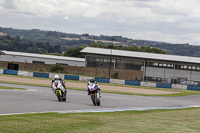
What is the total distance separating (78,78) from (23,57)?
45.4m

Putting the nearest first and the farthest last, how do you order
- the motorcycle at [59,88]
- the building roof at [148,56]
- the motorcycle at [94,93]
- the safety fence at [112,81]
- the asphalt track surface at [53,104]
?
the asphalt track surface at [53,104]
the motorcycle at [94,93]
the motorcycle at [59,88]
the safety fence at [112,81]
the building roof at [148,56]

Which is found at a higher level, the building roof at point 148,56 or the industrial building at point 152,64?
the building roof at point 148,56

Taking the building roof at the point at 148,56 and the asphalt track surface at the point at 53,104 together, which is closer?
the asphalt track surface at the point at 53,104

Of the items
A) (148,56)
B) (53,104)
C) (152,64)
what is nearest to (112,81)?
(152,64)

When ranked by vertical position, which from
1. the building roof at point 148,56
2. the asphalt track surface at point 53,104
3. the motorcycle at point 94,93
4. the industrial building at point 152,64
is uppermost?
the building roof at point 148,56

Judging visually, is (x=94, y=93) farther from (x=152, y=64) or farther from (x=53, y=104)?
(x=152, y=64)

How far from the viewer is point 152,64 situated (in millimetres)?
88375

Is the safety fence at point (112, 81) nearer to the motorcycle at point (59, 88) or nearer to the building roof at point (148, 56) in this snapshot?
the building roof at point (148, 56)

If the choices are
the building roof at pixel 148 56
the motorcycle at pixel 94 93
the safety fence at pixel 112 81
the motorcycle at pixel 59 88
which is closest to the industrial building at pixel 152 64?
the building roof at pixel 148 56

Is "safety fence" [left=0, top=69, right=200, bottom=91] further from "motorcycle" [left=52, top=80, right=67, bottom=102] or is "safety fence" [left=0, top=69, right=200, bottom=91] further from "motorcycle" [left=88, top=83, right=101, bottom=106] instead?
"motorcycle" [left=88, top=83, right=101, bottom=106]

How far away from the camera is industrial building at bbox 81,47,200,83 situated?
82.1 metres

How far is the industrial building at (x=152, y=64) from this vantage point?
8206 cm

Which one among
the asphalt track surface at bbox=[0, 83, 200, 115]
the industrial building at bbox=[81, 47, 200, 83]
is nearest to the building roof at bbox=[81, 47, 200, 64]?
the industrial building at bbox=[81, 47, 200, 83]

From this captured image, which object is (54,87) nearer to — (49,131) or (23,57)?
(49,131)
